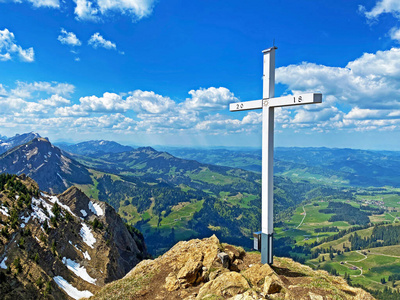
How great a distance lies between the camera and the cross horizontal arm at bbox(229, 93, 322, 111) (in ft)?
53.7

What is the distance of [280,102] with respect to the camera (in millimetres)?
18422

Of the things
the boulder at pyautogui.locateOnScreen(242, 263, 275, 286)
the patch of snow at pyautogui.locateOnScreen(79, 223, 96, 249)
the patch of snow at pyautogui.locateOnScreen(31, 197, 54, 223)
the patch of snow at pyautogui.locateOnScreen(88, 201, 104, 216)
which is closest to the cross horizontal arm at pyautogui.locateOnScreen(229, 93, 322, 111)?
the boulder at pyautogui.locateOnScreen(242, 263, 275, 286)

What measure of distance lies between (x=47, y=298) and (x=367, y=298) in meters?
55.5

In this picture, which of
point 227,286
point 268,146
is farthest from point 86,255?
point 268,146

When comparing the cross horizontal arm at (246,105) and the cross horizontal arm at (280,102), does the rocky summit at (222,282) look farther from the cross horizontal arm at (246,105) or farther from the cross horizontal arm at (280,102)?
the cross horizontal arm at (246,105)

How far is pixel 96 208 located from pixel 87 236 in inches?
1376

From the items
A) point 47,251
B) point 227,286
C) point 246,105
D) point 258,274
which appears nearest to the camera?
point 227,286

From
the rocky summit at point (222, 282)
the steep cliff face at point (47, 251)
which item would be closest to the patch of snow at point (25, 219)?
the steep cliff face at point (47, 251)

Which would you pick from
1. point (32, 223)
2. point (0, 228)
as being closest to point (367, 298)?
point (0, 228)

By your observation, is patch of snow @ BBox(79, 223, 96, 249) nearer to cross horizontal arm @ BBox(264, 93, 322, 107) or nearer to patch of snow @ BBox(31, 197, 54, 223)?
patch of snow @ BBox(31, 197, 54, 223)

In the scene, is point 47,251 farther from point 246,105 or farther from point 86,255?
point 246,105

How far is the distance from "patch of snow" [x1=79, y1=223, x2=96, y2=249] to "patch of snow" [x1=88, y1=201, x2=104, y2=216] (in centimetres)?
2513

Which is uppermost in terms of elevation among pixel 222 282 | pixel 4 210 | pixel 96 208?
pixel 222 282

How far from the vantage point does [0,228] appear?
5962cm
